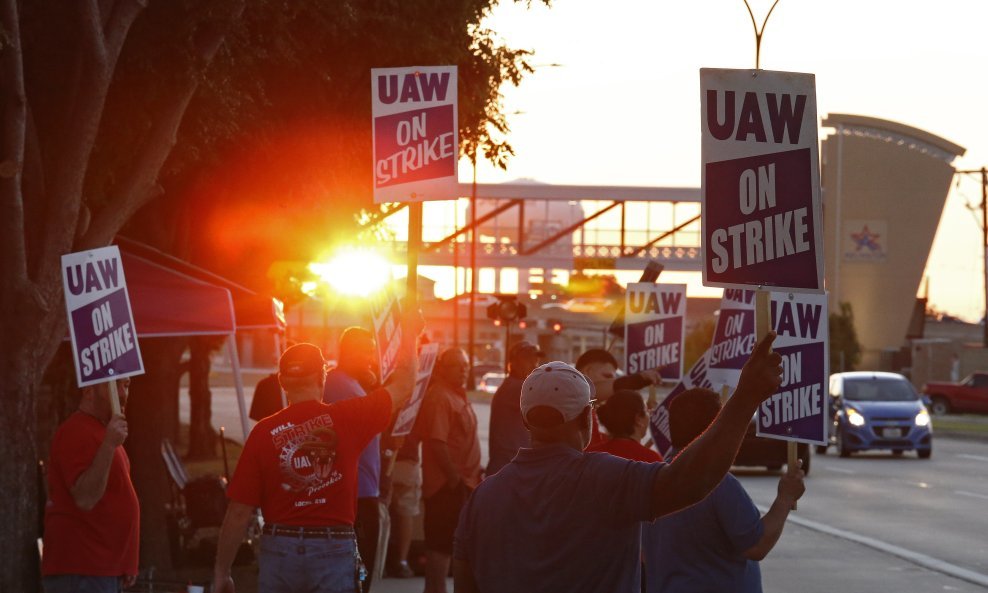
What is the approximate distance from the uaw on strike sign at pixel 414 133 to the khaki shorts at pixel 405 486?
14.5 ft

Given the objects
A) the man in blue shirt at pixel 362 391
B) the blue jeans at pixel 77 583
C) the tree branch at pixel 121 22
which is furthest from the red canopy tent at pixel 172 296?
the blue jeans at pixel 77 583

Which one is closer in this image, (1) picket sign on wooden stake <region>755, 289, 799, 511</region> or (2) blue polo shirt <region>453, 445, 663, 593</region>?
(2) blue polo shirt <region>453, 445, 663, 593</region>

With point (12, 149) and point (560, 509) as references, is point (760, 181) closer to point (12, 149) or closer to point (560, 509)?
point (560, 509)

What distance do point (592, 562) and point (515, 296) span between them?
29.6 metres

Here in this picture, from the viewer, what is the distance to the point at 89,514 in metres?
7.47

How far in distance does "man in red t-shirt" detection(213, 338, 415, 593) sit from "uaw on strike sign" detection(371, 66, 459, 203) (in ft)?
7.66

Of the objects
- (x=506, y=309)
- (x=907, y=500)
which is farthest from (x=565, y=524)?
(x=506, y=309)

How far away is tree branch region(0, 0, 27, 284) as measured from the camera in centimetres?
1034

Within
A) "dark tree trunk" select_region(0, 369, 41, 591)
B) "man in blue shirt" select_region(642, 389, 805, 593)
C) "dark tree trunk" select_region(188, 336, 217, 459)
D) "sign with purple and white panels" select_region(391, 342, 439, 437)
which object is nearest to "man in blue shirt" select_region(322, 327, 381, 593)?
"sign with purple and white panels" select_region(391, 342, 439, 437)

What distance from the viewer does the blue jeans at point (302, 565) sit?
6969mm

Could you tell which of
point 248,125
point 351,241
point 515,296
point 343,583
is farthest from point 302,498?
point 515,296

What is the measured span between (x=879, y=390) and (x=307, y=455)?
95.1 ft

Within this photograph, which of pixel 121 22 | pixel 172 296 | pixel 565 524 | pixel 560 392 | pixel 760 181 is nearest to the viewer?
pixel 565 524

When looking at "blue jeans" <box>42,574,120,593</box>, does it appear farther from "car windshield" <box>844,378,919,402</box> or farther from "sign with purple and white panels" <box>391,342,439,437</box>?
"car windshield" <box>844,378,919,402</box>
